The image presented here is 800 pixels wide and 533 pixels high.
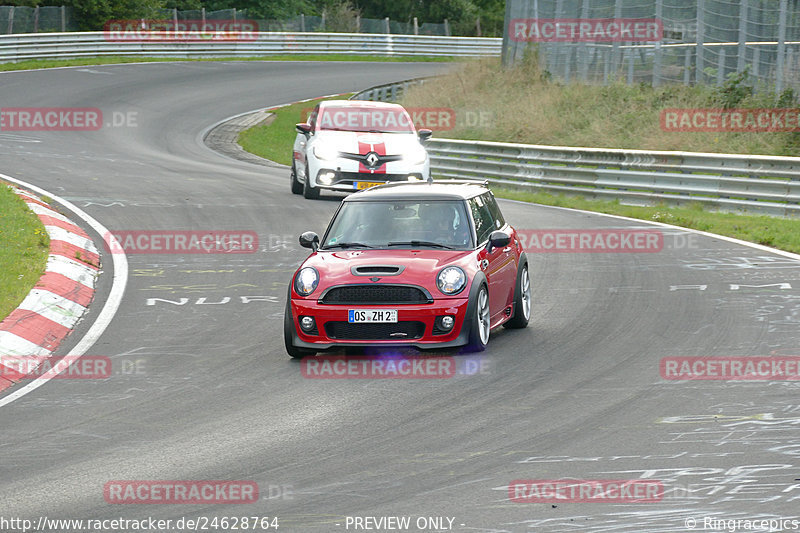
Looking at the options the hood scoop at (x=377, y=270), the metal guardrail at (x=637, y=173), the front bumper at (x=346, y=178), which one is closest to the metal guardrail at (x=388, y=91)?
the metal guardrail at (x=637, y=173)

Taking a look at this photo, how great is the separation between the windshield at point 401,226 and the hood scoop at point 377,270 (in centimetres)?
65

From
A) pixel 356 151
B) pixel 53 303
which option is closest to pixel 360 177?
pixel 356 151

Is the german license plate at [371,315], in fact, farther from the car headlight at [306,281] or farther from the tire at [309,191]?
the tire at [309,191]

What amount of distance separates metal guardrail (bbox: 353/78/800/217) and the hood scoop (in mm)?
11481

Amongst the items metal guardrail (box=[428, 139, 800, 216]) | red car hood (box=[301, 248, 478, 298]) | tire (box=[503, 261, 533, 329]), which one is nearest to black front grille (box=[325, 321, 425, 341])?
red car hood (box=[301, 248, 478, 298])

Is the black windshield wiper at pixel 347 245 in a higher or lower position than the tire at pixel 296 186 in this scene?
higher

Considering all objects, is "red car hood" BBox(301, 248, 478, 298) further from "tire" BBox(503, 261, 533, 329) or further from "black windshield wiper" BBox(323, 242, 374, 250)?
"tire" BBox(503, 261, 533, 329)

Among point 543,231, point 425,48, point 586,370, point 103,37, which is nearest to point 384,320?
point 586,370

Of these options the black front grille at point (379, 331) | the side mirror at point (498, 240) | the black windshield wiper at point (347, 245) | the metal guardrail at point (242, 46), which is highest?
the metal guardrail at point (242, 46)

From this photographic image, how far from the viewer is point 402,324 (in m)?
9.90

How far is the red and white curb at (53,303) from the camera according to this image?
10411mm

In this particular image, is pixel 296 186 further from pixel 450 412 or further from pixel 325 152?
pixel 450 412

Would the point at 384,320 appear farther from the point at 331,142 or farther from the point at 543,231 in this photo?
the point at 331,142

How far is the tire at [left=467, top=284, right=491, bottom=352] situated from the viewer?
10.0 m
